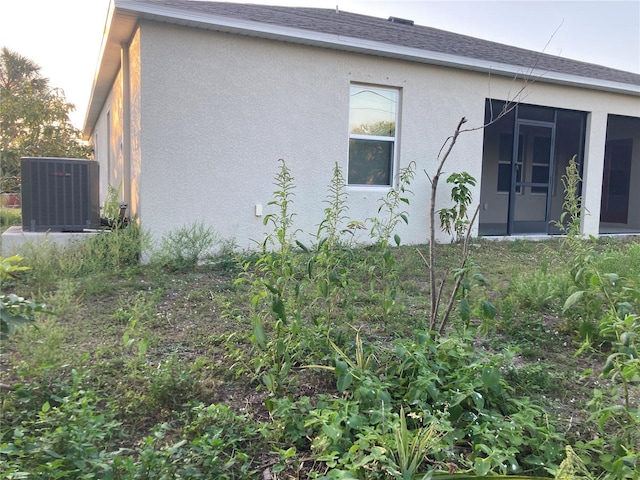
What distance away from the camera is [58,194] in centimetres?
621

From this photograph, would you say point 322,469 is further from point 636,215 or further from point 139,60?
point 636,215

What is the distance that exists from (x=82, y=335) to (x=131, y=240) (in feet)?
8.04

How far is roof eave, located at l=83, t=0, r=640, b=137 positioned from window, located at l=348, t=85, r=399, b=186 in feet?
2.12

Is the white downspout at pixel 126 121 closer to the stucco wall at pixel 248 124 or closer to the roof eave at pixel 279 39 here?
the roof eave at pixel 279 39

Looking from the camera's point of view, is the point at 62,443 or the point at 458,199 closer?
the point at 62,443

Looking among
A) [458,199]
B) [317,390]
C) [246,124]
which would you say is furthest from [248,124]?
[317,390]

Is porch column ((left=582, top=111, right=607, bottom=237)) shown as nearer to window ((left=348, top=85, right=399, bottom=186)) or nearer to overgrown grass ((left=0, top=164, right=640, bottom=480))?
window ((left=348, top=85, right=399, bottom=186))

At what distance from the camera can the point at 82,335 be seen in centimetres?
344

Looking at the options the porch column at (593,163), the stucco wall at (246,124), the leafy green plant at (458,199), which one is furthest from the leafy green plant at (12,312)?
the porch column at (593,163)

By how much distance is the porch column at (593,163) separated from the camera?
10.0 metres

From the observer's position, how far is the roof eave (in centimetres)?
585

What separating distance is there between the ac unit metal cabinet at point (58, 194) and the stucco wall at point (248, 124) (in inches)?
25.6

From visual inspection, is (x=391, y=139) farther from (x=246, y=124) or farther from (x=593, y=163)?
(x=593, y=163)

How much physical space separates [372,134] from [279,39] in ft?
6.96
